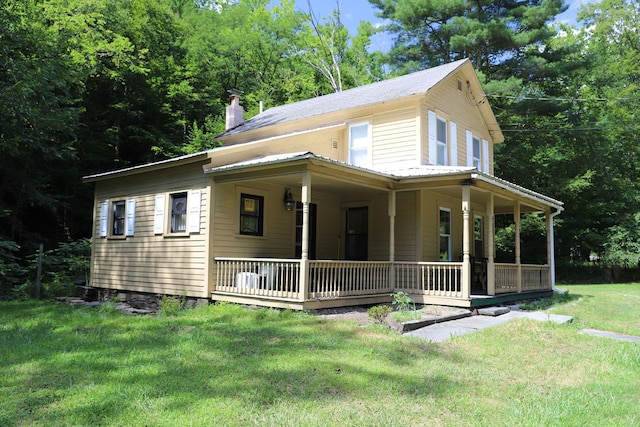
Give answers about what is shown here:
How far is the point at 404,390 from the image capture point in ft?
15.5

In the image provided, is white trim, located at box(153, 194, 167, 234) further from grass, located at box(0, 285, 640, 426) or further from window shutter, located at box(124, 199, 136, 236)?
grass, located at box(0, 285, 640, 426)

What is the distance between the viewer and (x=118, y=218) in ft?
43.4

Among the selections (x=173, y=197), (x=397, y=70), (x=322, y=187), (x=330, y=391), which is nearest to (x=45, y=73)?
(x=173, y=197)

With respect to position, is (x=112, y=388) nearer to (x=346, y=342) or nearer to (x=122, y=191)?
(x=346, y=342)

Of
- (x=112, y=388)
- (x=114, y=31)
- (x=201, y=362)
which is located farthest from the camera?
(x=114, y=31)

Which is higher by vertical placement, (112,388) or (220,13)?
(220,13)

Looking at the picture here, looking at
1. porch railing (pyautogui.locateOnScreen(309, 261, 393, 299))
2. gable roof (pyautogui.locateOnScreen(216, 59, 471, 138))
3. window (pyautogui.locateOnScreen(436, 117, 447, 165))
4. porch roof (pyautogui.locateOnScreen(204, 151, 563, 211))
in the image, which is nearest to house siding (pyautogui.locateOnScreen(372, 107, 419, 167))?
gable roof (pyautogui.locateOnScreen(216, 59, 471, 138))

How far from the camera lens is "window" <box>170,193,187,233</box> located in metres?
11.2

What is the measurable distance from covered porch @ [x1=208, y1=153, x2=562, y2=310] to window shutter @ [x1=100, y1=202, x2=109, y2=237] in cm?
485

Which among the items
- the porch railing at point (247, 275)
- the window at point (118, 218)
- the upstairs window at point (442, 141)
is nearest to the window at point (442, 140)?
the upstairs window at point (442, 141)

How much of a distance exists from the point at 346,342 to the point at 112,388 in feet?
10.5

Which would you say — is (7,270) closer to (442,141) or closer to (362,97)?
(362,97)

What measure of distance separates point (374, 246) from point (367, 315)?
399 cm

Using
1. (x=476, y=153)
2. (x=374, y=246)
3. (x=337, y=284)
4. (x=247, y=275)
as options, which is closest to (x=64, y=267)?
(x=247, y=275)
